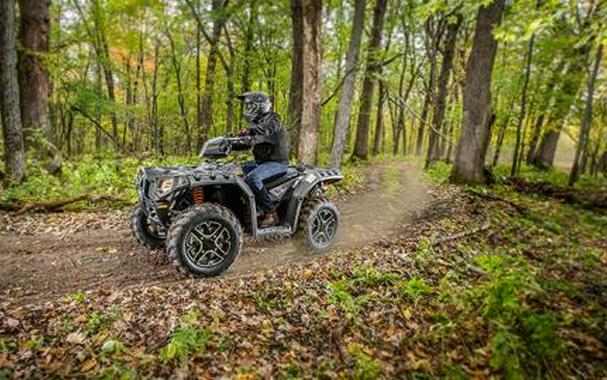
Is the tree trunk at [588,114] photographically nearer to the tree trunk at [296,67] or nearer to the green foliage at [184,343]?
the tree trunk at [296,67]

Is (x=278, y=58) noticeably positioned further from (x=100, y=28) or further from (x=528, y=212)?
(x=528, y=212)

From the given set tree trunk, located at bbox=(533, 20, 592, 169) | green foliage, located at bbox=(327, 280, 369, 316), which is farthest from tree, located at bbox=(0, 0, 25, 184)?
tree trunk, located at bbox=(533, 20, 592, 169)

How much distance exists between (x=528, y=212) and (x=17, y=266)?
10.3 meters

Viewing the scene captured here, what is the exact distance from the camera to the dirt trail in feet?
15.9

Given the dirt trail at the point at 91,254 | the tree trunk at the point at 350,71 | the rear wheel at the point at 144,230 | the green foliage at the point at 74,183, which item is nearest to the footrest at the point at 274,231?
the dirt trail at the point at 91,254

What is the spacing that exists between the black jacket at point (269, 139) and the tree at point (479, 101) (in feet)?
29.5

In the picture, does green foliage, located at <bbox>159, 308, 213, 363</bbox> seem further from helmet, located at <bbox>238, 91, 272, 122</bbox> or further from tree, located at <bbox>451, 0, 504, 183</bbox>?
tree, located at <bbox>451, 0, 504, 183</bbox>

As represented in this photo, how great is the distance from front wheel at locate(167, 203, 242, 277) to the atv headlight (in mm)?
357

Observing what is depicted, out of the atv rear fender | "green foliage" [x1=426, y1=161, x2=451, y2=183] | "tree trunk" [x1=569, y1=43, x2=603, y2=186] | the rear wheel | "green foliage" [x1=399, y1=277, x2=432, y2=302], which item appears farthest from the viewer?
"green foliage" [x1=426, y1=161, x2=451, y2=183]

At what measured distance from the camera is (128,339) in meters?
3.69

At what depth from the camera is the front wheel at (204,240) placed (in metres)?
4.71

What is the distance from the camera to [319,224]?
6.52 meters

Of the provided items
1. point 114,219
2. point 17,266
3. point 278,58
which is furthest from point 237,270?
point 278,58

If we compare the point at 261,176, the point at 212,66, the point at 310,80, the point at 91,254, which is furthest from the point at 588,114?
the point at 91,254
